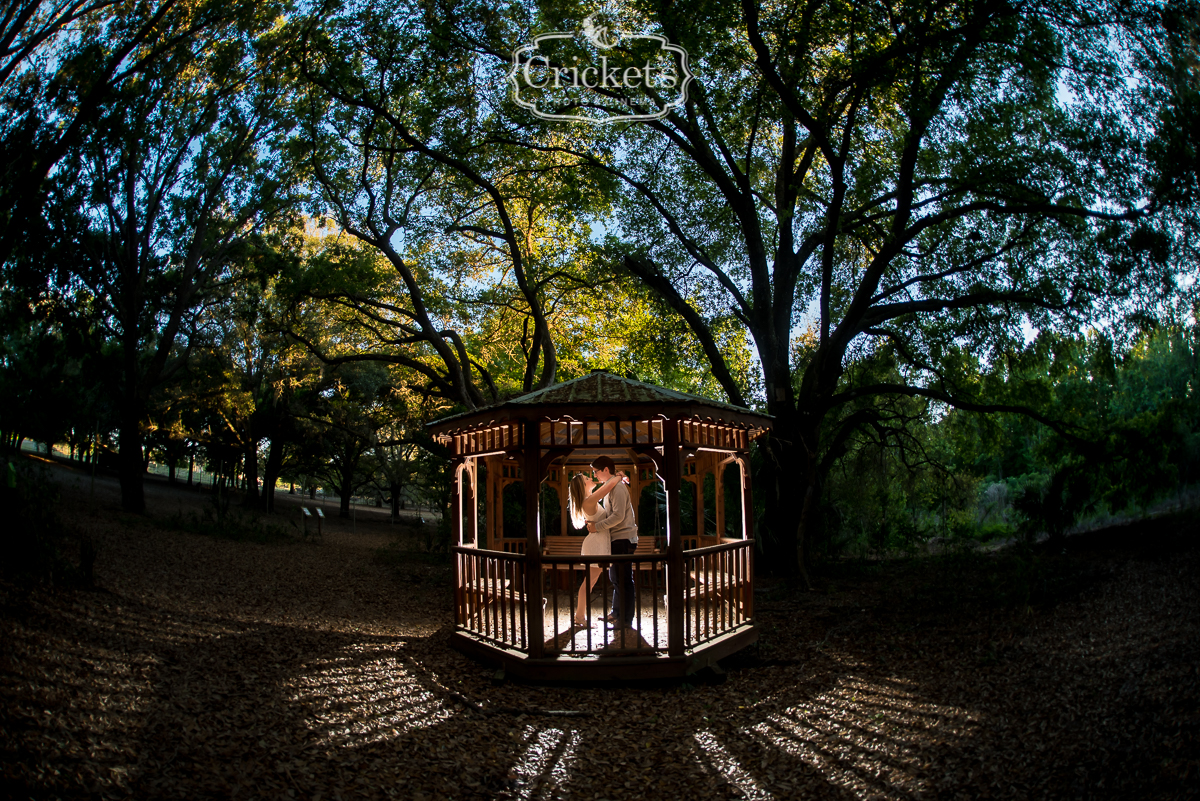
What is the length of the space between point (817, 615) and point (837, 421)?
7.43m

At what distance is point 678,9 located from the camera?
11.1 meters

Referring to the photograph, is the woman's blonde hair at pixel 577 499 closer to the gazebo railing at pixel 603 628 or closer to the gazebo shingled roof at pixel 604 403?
the gazebo railing at pixel 603 628

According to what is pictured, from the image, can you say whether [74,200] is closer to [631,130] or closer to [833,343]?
[631,130]

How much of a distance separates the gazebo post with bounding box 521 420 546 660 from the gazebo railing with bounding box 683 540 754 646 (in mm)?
1476

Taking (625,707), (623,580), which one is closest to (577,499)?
(623,580)

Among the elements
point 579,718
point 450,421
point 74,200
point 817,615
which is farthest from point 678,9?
point 74,200

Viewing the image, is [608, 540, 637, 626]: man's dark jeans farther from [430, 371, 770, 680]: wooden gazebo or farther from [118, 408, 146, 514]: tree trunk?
[118, 408, 146, 514]: tree trunk

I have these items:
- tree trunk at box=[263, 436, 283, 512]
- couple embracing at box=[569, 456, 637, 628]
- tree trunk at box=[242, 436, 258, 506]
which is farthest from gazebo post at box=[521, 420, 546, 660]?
tree trunk at box=[263, 436, 283, 512]

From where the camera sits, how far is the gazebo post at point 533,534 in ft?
22.3

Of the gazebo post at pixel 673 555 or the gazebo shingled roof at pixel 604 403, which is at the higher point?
the gazebo shingled roof at pixel 604 403

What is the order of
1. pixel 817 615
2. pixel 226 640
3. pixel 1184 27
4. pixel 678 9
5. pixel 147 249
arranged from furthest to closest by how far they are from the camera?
1. pixel 147 249
2. pixel 678 9
3. pixel 817 615
4. pixel 1184 27
5. pixel 226 640

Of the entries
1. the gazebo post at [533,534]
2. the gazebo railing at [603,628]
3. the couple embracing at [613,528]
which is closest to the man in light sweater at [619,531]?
the couple embracing at [613,528]

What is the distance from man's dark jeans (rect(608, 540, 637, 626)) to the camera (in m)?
7.50

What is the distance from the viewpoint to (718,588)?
835 cm
